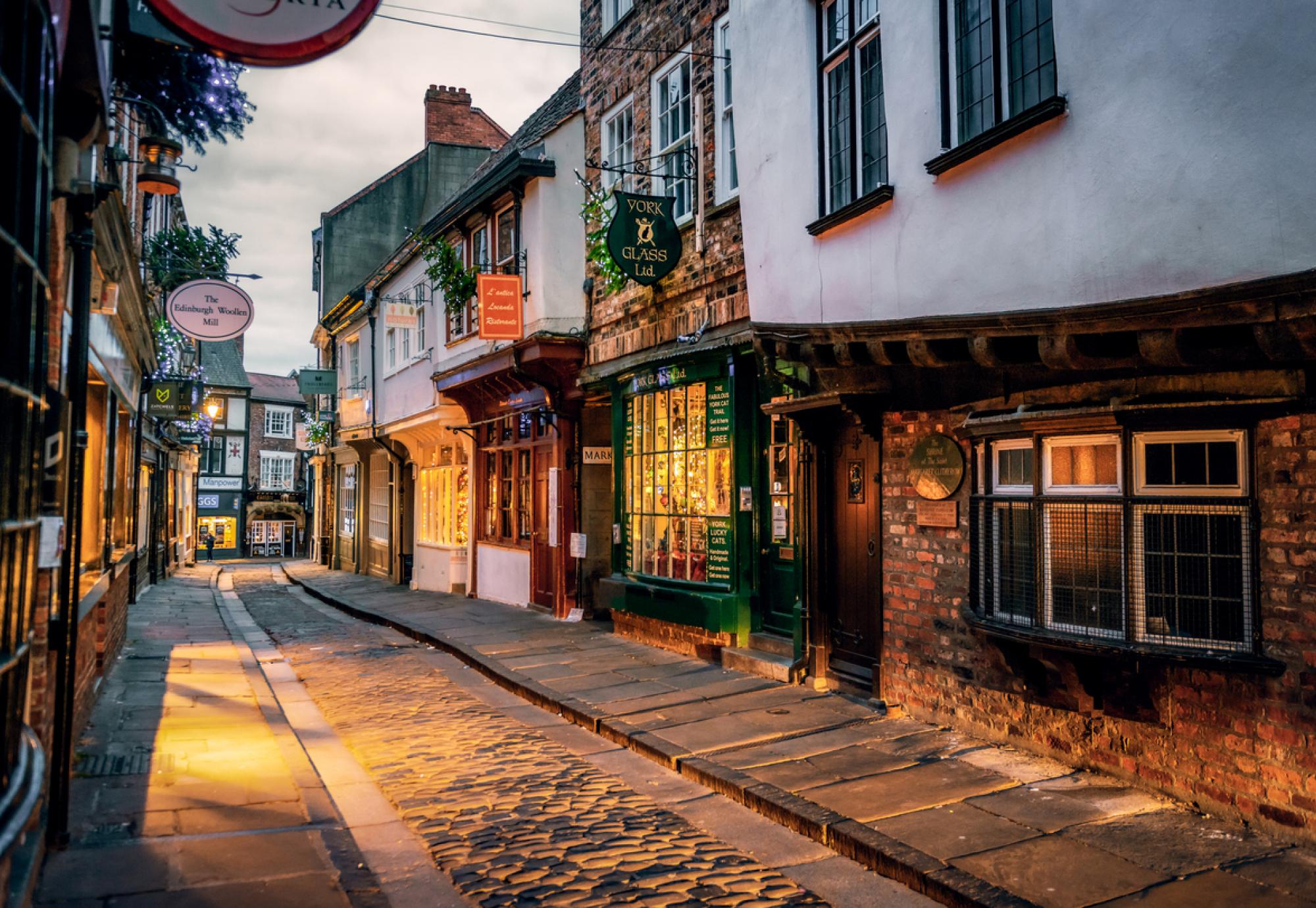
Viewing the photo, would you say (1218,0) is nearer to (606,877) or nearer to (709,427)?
(606,877)

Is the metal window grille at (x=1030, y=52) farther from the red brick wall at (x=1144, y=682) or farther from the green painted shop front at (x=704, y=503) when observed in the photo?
the green painted shop front at (x=704, y=503)

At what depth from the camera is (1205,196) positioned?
4863 mm

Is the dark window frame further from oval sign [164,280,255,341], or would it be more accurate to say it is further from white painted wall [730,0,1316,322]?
oval sign [164,280,255,341]

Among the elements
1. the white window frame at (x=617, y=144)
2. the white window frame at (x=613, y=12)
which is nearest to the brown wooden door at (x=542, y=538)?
the white window frame at (x=617, y=144)

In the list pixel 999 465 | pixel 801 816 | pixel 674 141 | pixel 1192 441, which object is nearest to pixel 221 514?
pixel 674 141

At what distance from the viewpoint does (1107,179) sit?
5379 millimetres

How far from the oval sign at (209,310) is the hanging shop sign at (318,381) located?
653 inches

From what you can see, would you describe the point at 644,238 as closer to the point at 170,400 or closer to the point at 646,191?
A: the point at 646,191

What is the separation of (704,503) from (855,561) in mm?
2612

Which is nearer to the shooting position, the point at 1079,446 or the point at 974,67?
the point at 1079,446

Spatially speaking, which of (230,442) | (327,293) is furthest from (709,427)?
(230,442)

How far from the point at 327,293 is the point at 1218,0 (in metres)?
26.7

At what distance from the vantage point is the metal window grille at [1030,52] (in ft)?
19.5

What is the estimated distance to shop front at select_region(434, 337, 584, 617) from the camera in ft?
46.8
